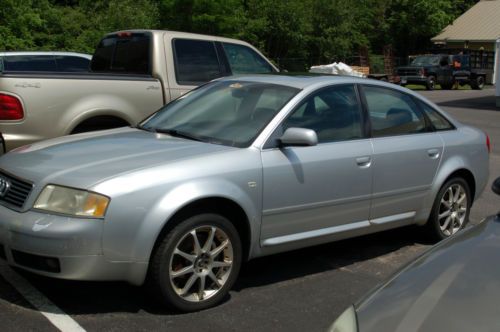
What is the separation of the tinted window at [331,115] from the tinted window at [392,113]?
0.59 feet

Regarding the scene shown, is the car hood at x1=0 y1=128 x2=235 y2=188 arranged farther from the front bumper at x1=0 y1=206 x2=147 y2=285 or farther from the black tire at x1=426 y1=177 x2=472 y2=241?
the black tire at x1=426 y1=177 x2=472 y2=241

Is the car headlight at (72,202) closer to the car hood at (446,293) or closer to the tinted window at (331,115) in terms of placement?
the tinted window at (331,115)

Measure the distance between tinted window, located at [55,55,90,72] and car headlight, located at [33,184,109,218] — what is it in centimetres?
819

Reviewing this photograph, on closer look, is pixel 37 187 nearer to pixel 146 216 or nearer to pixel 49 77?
pixel 146 216

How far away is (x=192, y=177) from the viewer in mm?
4258

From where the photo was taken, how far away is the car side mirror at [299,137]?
464cm

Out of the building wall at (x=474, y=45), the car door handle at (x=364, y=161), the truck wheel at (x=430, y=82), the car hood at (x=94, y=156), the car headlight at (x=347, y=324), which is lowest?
the truck wheel at (x=430, y=82)

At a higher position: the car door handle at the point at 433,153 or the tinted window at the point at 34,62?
Answer: the tinted window at the point at 34,62

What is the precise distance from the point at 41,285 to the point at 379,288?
9.08ft

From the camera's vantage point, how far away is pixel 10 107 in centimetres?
660

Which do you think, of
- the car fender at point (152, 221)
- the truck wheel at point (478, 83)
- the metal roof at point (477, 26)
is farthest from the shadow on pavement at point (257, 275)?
the metal roof at point (477, 26)

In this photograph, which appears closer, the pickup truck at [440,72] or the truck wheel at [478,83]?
the pickup truck at [440,72]

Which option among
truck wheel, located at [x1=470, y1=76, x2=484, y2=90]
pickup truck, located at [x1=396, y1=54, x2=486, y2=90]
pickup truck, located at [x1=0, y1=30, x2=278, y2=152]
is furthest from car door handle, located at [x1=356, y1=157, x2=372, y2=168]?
truck wheel, located at [x1=470, y1=76, x2=484, y2=90]

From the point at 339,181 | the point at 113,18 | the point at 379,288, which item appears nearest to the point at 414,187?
the point at 339,181
